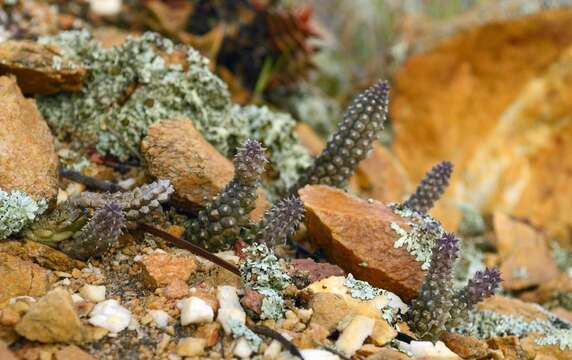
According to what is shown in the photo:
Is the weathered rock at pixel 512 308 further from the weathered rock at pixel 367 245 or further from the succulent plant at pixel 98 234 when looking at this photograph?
the succulent plant at pixel 98 234

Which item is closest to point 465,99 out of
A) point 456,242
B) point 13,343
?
point 456,242

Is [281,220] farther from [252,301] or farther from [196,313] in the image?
[196,313]

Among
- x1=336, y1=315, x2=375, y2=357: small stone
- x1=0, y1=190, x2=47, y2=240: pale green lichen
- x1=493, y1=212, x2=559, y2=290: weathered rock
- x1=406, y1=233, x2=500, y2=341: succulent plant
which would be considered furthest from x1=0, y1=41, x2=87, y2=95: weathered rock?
x1=493, y1=212, x2=559, y2=290: weathered rock

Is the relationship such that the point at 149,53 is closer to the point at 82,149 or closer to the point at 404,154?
the point at 82,149

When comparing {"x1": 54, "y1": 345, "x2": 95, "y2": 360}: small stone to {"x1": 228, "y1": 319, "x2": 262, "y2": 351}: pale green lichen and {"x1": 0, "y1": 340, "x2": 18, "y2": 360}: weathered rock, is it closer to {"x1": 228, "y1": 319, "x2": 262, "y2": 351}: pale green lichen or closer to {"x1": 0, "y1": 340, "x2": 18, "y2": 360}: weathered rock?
{"x1": 0, "y1": 340, "x2": 18, "y2": 360}: weathered rock

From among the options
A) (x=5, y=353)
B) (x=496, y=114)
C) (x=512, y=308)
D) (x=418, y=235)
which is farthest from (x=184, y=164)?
(x=496, y=114)
